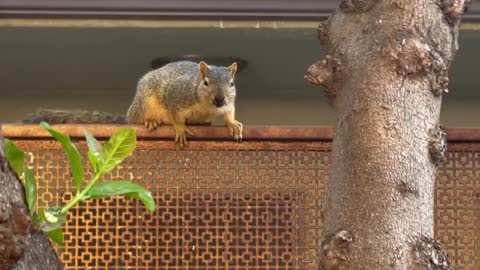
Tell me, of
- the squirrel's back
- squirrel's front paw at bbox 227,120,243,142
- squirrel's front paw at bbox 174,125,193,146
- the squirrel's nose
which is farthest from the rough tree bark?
the squirrel's back

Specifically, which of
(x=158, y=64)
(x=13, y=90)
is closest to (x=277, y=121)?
(x=158, y=64)

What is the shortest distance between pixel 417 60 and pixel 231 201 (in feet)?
3.18

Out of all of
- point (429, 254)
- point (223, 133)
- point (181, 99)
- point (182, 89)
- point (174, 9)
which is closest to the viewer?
point (429, 254)

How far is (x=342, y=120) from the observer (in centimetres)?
254

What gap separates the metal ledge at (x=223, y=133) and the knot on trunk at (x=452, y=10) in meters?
0.66

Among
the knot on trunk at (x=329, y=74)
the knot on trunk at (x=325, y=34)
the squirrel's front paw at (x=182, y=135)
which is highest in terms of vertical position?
the knot on trunk at (x=325, y=34)

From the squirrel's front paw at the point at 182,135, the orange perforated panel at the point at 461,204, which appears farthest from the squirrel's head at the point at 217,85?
the orange perforated panel at the point at 461,204

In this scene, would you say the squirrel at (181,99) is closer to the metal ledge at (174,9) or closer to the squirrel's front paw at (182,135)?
the squirrel's front paw at (182,135)

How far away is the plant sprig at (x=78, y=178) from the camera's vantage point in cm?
238

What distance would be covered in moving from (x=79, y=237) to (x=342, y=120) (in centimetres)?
107

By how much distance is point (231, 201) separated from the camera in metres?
3.26

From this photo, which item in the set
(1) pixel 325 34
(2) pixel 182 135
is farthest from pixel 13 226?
(2) pixel 182 135

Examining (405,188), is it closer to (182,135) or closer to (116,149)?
(116,149)

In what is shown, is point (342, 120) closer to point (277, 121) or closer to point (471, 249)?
point (471, 249)
